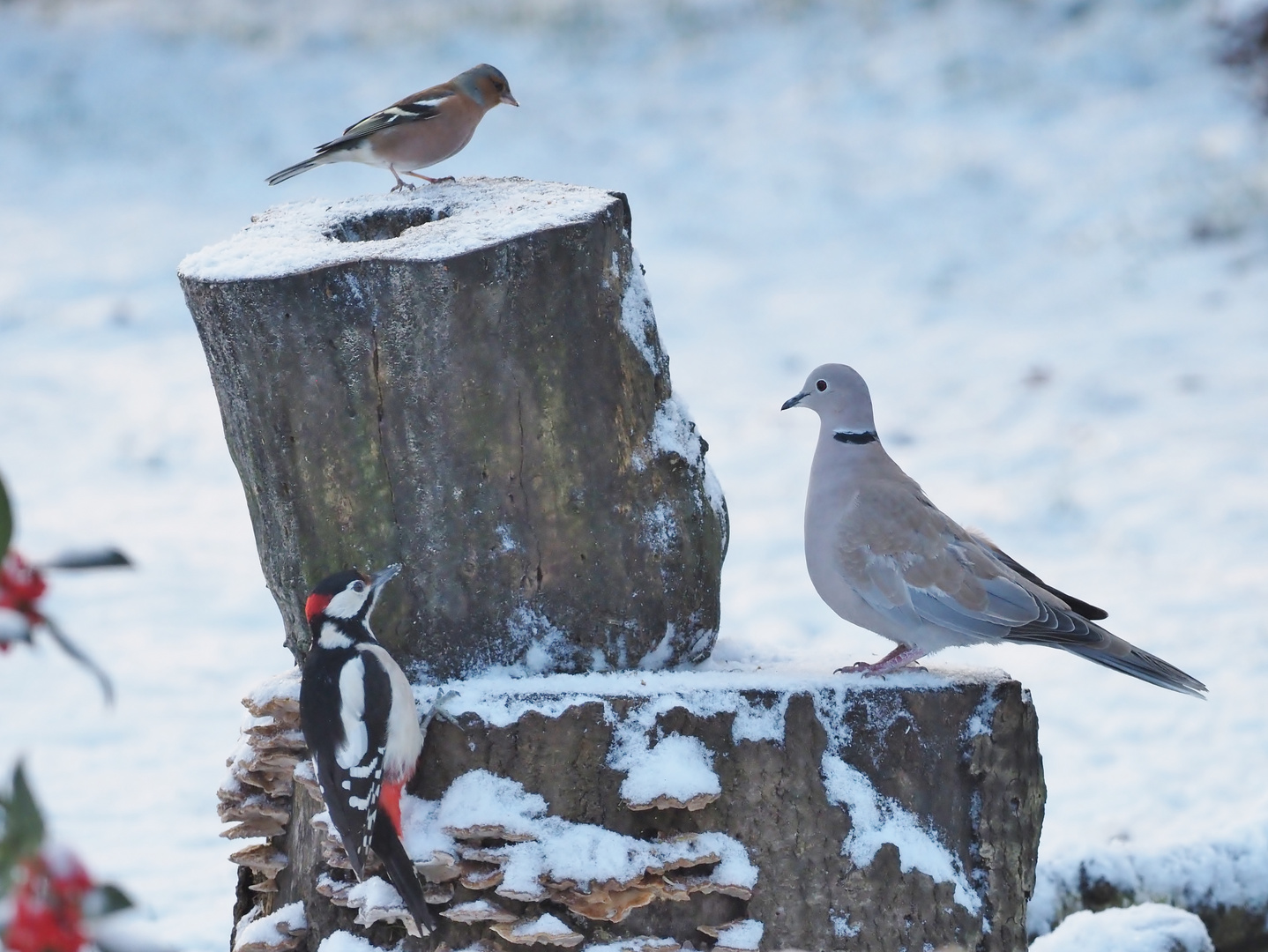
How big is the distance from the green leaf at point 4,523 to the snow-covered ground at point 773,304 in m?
1.99

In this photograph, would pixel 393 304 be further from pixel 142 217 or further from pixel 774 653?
pixel 142 217

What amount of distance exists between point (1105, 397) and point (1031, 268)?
68.9 inches

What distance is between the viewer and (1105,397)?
6969 millimetres

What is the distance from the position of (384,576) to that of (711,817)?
2.26ft

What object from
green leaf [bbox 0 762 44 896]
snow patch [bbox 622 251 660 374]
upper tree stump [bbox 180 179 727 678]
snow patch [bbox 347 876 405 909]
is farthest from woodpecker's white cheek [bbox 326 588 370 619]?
green leaf [bbox 0 762 44 896]

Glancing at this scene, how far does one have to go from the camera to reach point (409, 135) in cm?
326

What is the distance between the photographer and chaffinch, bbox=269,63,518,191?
3252 mm

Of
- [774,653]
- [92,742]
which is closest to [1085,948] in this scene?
[774,653]

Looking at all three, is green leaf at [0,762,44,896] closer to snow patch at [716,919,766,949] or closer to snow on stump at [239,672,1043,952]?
snow on stump at [239,672,1043,952]

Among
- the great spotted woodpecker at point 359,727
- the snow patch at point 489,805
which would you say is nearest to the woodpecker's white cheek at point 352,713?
the great spotted woodpecker at point 359,727

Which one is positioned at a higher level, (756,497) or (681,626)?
(681,626)

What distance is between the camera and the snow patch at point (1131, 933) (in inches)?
124

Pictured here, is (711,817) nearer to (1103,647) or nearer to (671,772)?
(671,772)

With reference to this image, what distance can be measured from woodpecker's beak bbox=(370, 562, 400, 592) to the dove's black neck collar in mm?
925
